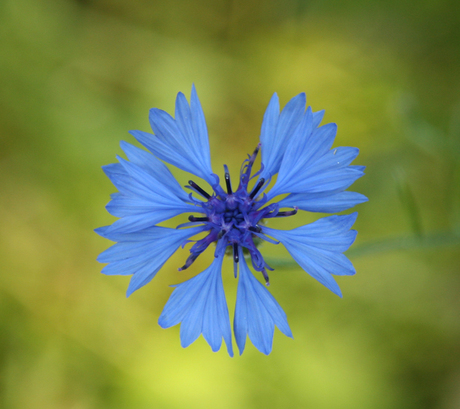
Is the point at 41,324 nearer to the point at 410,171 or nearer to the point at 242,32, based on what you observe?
the point at 242,32

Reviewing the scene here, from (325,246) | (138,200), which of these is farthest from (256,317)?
(138,200)

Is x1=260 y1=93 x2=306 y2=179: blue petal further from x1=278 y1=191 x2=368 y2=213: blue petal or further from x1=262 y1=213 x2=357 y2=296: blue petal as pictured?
x1=262 y1=213 x2=357 y2=296: blue petal

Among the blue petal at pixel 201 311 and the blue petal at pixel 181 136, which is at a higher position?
the blue petal at pixel 181 136

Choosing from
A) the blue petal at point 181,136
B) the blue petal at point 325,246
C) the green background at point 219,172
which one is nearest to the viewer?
the blue petal at point 325,246

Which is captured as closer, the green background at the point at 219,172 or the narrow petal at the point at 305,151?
the narrow petal at the point at 305,151

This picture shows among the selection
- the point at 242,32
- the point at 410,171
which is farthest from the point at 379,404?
the point at 242,32

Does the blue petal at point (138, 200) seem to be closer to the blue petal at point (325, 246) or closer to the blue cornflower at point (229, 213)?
the blue cornflower at point (229, 213)

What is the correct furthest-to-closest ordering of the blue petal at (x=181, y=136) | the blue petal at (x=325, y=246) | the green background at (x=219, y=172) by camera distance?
the green background at (x=219, y=172)
the blue petal at (x=181, y=136)
the blue petal at (x=325, y=246)

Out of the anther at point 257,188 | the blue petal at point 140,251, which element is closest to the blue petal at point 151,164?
the blue petal at point 140,251

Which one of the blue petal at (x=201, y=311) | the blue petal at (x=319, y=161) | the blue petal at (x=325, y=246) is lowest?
the blue petal at (x=201, y=311)
